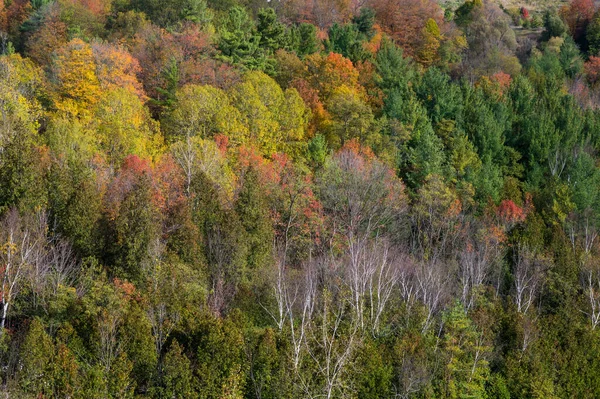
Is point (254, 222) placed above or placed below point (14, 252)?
below

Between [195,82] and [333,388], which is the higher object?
[195,82]

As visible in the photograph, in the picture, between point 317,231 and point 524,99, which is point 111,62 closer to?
point 317,231

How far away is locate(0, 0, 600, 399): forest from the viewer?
117 ft

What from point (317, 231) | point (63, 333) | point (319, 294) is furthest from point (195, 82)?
point (63, 333)

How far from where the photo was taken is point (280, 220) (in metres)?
48.5

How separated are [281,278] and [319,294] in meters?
2.98

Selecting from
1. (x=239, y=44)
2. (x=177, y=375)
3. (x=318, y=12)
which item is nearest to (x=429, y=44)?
(x=318, y=12)

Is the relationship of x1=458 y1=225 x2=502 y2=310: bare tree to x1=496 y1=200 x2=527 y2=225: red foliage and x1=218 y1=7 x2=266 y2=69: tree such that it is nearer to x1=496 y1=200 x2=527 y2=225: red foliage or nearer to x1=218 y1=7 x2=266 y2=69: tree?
x1=496 y1=200 x2=527 y2=225: red foliage

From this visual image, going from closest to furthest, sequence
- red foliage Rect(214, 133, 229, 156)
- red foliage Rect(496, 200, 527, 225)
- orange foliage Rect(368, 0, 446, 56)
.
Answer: red foliage Rect(214, 133, 229, 156) → red foliage Rect(496, 200, 527, 225) → orange foliage Rect(368, 0, 446, 56)

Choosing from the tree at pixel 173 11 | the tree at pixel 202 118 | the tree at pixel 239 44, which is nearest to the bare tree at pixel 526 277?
the tree at pixel 202 118

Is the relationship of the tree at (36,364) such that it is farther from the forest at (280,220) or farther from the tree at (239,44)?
the tree at (239,44)

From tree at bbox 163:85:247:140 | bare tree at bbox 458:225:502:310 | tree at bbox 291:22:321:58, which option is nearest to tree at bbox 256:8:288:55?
tree at bbox 291:22:321:58

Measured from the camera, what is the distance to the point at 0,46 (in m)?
82.1

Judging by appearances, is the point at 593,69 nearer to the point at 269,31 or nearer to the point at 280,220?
the point at 269,31
